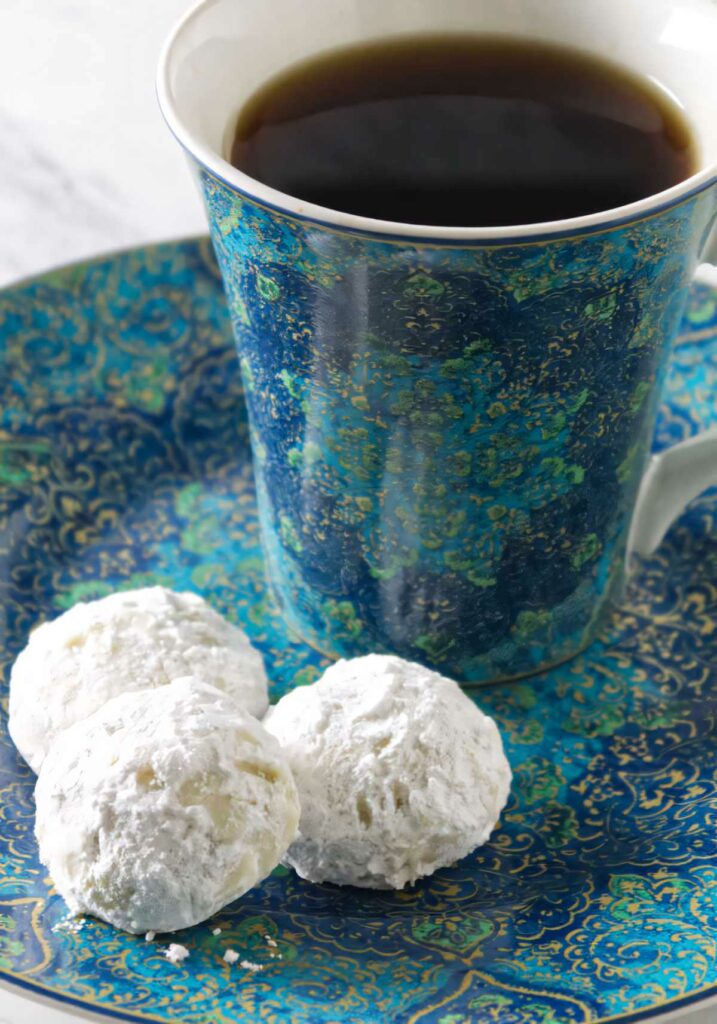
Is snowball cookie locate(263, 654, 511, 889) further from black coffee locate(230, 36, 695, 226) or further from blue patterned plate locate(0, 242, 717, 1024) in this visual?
black coffee locate(230, 36, 695, 226)

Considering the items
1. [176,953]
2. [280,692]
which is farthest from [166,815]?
[280,692]

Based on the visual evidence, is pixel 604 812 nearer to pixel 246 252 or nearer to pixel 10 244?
pixel 246 252

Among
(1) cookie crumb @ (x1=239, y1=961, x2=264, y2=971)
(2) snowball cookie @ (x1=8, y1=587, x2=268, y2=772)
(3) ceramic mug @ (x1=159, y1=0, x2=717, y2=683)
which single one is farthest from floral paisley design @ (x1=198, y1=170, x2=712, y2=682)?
(1) cookie crumb @ (x1=239, y1=961, x2=264, y2=971)

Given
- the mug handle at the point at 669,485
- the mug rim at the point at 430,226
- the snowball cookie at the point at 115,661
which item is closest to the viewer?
the mug rim at the point at 430,226

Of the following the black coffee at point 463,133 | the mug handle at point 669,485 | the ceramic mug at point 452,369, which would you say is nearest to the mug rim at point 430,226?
the ceramic mug at point 452,369

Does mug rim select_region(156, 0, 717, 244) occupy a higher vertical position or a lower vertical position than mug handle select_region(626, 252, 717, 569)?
higher

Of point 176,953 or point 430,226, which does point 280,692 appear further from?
point 430,226

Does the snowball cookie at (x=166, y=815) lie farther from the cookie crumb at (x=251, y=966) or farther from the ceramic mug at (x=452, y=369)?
the ceramic mug at (x=452, y=369)

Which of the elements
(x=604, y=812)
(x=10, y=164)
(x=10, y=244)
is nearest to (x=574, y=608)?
(x=604, y=812)
